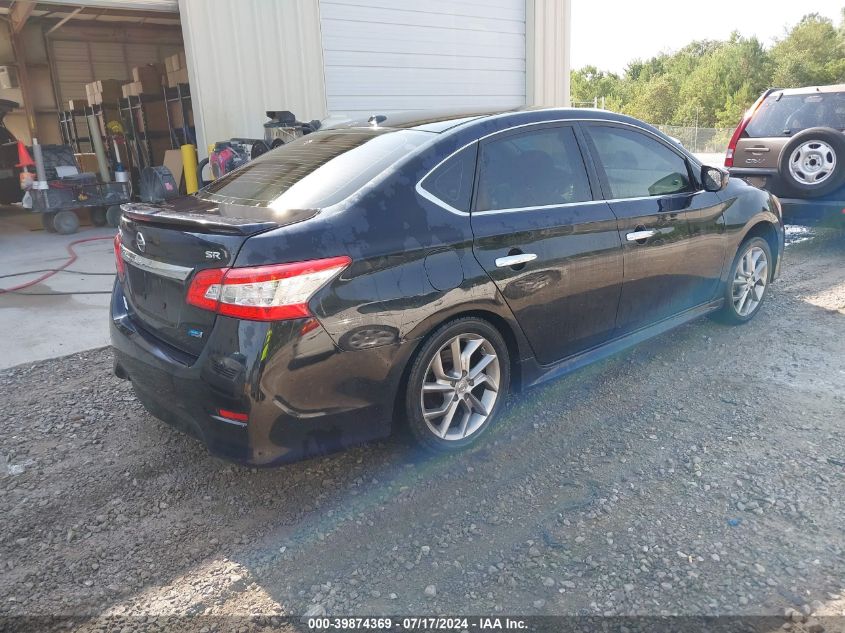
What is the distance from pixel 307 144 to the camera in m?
3.66

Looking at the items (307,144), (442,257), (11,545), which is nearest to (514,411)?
(442,257)

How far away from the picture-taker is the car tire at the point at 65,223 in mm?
9781

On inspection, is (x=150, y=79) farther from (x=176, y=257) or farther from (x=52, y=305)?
(x=176, y=257)

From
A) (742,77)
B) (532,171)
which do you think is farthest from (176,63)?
(742,77)

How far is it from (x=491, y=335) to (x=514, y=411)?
718 millimetres

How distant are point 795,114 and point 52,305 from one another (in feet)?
26.4

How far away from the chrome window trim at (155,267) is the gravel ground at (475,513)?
99cm

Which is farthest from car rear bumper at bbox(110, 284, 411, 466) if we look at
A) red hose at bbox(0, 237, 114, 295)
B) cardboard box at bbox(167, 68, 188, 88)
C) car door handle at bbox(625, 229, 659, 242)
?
cardboard box at bbox(167, 68, 188, 88)

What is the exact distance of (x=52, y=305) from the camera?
5773 millimetres

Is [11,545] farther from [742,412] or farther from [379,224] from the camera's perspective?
[742,412]

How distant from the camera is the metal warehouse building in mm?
8016

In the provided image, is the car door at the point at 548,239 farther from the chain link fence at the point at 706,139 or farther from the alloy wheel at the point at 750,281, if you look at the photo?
the chain link fence at the point at 706,139

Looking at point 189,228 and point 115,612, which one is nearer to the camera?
point 115,612

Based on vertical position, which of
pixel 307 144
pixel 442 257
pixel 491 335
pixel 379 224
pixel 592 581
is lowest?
pixel 592 581
